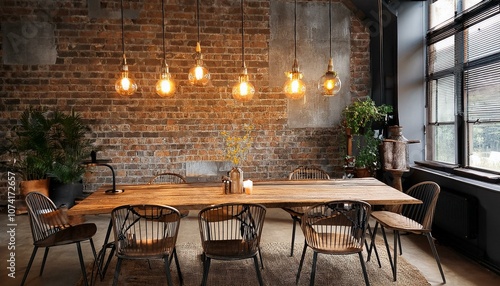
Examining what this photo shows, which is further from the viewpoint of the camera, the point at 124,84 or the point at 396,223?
the point at 124,84

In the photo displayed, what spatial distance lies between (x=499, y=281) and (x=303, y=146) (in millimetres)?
3301

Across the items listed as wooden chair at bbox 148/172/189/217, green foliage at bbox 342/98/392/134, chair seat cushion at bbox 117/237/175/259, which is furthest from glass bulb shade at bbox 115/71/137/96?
green foliage at bbox 342/98/392/134

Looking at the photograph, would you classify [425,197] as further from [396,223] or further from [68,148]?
[68,148]

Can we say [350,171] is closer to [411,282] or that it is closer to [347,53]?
[347,53]

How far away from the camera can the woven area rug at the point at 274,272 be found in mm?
3211

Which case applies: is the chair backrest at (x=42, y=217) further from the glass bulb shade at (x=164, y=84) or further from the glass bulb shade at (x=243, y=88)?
the glass bulb shade at (x=243, y=88)

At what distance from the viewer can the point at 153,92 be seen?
19.1 feet

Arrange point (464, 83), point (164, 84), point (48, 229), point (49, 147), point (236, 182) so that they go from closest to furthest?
point (48, 229) → point (236, 182) → point (164, 84) → point (464, 83) → point (49, 147)

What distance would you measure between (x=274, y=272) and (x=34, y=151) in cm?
401

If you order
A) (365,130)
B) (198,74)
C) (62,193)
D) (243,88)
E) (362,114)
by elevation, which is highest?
(198,74)

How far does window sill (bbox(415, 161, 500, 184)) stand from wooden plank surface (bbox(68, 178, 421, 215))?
1.02m

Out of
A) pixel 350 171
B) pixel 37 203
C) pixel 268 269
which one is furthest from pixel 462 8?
pixel 37 203

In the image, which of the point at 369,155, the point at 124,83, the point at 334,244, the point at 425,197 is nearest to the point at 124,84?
the point at 124,83

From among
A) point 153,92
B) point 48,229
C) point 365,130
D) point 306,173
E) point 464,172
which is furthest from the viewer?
point 153,92
